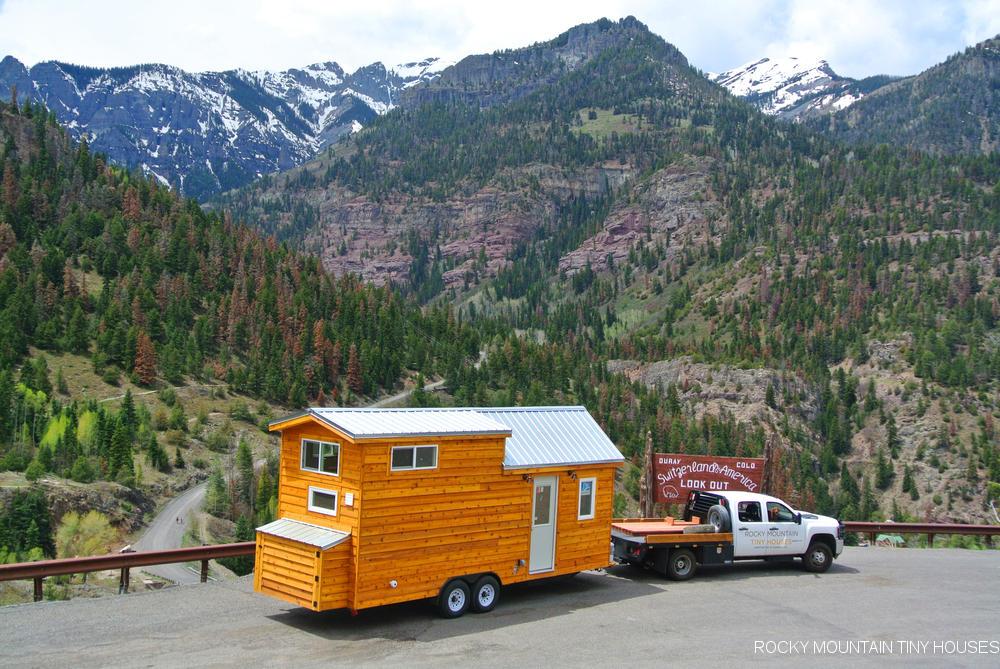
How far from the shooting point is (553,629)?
55.0 feet

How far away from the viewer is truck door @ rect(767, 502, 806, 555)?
2295cm

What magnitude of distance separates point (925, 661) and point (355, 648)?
11436 millimetres

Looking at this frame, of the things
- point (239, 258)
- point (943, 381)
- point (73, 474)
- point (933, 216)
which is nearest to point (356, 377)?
point (239, 258)

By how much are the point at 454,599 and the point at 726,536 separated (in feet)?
29.5

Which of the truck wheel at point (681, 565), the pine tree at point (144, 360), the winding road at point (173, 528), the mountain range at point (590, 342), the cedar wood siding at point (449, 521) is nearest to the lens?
the cedar wood siding at point (449, 521)

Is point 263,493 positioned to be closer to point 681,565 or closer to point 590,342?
point 681,565

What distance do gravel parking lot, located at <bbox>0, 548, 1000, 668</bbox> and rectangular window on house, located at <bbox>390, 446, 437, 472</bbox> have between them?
3.43 m

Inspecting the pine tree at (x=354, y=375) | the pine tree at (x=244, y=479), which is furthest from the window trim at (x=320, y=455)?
the pine tree at (x=354, y=375)

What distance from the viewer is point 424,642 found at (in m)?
15.6

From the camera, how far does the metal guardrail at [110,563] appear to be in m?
16.8

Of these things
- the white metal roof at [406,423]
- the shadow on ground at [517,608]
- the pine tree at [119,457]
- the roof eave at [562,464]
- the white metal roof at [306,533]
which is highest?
the white metal roof at [406,423]

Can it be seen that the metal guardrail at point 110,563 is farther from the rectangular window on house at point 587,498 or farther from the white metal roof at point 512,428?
the rectangular window on house at point 587,498

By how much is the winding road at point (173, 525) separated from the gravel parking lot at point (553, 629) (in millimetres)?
22379

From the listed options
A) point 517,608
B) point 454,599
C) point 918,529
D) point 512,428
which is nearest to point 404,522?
point 454,599
